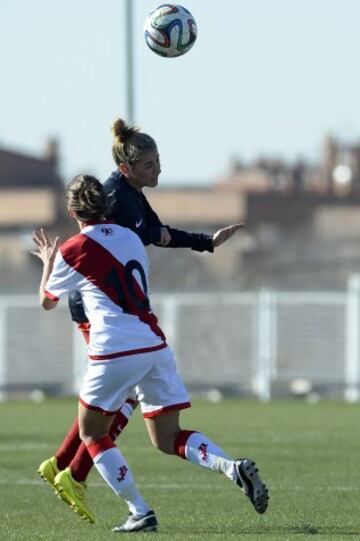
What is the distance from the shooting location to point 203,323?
90.0 feet

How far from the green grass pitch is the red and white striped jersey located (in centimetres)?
98

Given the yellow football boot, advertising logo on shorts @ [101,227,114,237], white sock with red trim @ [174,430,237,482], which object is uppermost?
advertising logo on shorts @ [101,227,114,237]

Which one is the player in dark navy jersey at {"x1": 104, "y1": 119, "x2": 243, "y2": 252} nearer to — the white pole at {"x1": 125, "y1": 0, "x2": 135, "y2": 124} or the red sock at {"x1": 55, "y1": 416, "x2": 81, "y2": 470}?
the red sock at {"x1": 55, "y1": 416, "x2": 81, "y2": 470}

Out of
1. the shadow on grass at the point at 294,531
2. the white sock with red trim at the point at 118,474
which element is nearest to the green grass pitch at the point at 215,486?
the shadow on grass at the point at 294,531

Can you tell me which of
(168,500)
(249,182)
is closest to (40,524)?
(168,500)

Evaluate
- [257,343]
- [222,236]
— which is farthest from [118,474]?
[257,343]

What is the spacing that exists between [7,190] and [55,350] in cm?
3433

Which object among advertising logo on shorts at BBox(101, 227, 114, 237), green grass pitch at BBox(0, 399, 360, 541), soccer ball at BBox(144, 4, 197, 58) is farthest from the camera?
soccer ball at BBox(144, 4, 197, 58)

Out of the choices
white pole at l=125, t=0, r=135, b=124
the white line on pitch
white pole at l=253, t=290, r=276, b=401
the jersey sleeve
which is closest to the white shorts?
the jersey sleeve

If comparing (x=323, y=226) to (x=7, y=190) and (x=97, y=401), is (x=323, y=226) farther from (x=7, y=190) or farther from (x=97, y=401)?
(x=97, y=401)

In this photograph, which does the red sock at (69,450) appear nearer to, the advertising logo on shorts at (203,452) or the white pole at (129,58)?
the advertising logo on shorts at (203,452)

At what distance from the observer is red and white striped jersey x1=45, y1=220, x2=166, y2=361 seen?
8.46m

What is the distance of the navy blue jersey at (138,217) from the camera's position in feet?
29.3

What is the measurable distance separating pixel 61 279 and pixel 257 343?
61.4 feet
